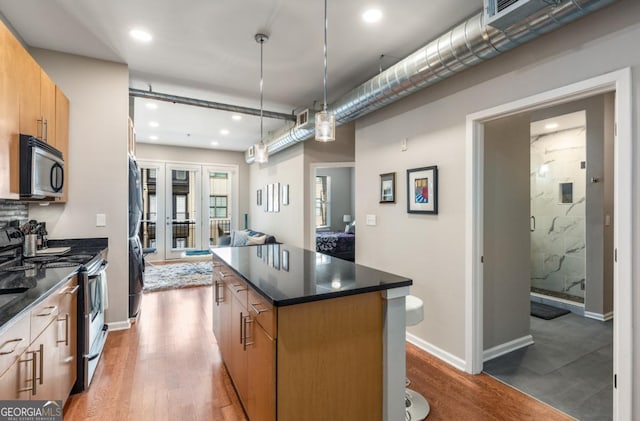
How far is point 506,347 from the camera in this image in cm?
295

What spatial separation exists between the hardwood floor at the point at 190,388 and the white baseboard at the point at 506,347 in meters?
0.32

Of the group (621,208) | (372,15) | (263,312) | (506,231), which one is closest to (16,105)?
(263,312)

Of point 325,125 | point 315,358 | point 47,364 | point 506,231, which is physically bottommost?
point 47,364

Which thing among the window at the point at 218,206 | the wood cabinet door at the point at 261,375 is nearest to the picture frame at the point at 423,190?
the wood cabinet door at the point at 261,375

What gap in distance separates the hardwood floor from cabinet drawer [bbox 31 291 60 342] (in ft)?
2.74

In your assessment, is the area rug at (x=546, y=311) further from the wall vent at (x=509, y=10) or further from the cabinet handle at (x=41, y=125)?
the cabinet handle at (x=41, y=125)

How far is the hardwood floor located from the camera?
2.10m

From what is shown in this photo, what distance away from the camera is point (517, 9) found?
5.66ft

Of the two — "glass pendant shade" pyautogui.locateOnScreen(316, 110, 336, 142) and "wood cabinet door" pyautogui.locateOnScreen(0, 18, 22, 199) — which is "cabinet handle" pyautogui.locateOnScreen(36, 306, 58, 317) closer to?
"wood cabinet door" pyautogui.locateOnScreen(0, 18, 22, 199)

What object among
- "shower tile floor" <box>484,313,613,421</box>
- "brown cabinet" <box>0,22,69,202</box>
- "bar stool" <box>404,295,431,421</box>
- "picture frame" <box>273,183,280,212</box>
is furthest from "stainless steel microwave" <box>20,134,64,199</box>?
"picture frame" <box>273,183,280,212</box>

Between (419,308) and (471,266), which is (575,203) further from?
(419,308)

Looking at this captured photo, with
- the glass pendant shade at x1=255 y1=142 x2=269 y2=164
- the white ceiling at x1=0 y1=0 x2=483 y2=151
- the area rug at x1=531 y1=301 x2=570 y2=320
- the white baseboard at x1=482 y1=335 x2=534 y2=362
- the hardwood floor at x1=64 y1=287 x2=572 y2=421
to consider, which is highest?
the white ceiling at x1=0 y1=0 x2=483 y2=151

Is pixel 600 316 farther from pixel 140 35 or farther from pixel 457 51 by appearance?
pixel 140 35

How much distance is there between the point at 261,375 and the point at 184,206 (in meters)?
7.27
